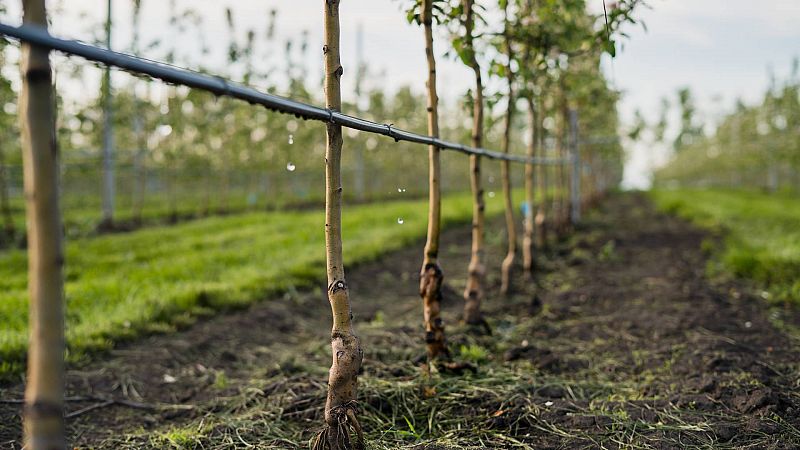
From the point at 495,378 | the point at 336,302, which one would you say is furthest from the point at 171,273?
the point at 336,302

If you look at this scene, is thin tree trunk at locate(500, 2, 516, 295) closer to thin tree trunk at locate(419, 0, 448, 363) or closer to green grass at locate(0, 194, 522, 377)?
green grass at locate(0, 194, 522, 377)

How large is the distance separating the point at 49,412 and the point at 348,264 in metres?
6.29

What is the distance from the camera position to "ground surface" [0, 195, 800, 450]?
2854mm

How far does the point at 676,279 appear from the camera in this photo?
6.61 m

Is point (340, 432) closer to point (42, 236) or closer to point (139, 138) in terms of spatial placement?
point (42, 236)

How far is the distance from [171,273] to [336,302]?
15.5ft

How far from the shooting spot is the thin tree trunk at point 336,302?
2482 millimetres

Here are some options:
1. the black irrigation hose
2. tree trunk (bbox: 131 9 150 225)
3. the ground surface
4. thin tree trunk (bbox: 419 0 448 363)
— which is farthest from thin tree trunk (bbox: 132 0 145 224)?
the black irrigation hose

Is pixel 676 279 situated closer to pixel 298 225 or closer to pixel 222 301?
pixel 222 301

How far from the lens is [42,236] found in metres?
1.39

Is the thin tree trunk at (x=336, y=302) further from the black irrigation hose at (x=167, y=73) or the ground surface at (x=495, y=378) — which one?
the ground surface at (x=495, y=378)

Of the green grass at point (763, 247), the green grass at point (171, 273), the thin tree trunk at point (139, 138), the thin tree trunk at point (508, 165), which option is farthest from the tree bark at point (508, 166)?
the thin tree trunk at point (139, 138)

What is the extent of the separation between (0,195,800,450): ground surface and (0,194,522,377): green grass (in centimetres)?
28

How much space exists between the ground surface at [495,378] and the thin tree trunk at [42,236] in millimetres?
1453
